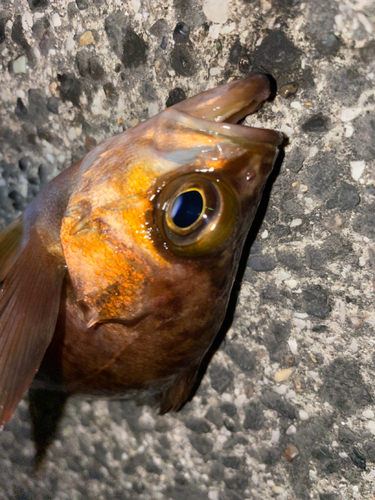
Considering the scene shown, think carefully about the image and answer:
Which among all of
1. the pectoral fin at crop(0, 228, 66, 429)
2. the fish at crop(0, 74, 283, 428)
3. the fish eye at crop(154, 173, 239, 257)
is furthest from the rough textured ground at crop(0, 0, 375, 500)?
the pectoral fin at crop(0, 228, 66, 429)

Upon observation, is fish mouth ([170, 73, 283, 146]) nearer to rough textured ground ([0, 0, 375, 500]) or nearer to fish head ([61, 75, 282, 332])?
fish head ([61, 75, 282, 332])

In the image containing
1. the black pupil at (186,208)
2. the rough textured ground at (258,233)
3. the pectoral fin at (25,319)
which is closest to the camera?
the black pupil at (186,208)

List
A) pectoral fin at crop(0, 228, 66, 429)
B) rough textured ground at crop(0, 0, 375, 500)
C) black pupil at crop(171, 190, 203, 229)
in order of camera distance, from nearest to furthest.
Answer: black pupil at crop(171, 190, 203, 229)
pectoral fin at crop(0, 228, 66, 429)
rough textured ground at crop(0, 0, 375, 500)

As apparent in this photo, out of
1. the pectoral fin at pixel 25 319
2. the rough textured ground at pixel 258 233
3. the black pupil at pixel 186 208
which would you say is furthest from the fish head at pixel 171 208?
the rough textured ground at pixel 258 233

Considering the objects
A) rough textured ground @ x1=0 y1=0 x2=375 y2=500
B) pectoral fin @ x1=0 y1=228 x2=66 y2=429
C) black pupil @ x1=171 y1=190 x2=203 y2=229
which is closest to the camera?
black pupil @ x1=171 y1=190 x2=203 y2=229

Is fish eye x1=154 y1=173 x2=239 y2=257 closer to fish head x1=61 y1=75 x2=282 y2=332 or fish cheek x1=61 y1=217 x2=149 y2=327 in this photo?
fish head x1=61 y1=75 x2=282 y2=332

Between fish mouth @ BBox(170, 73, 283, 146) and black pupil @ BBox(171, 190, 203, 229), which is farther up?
fish mouth @ BBox(170, 73, 283, 146)

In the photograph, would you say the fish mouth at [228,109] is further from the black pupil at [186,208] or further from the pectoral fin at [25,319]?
the pectoral fin at [25,319]

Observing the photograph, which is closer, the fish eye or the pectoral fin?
the fish eye
